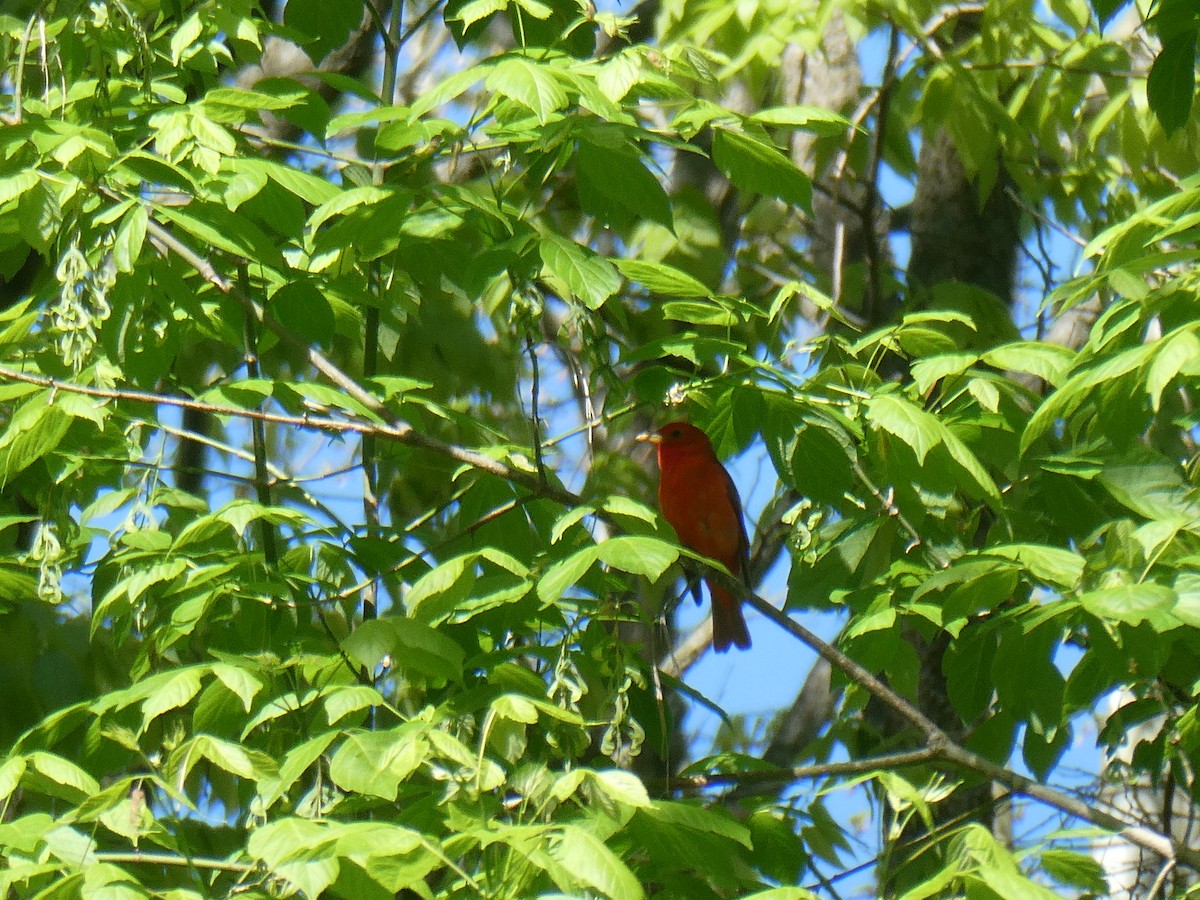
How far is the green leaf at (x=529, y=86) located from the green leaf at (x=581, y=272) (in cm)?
23

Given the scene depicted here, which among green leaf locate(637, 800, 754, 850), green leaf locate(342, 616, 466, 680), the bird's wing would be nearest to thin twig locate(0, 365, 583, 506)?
green leaf locate(342, 616, 466, 680)

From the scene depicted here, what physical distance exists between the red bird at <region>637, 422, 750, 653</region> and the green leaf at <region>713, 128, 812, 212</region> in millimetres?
2427

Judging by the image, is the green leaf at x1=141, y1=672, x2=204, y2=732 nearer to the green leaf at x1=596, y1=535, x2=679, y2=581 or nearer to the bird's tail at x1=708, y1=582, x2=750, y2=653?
the green leaf at x1=596, y1=535, x2=679, y2=581

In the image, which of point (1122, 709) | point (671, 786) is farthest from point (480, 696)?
point (1122, 709)

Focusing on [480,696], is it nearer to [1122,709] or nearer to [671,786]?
[671,786]

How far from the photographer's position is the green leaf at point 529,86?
8.54ft

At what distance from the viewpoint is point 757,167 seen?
3.01m

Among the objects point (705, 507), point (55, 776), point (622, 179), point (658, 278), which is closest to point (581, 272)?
point (622, 179)

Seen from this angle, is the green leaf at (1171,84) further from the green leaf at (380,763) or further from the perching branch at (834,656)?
the green leaf at (380,763)

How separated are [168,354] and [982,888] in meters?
2.10

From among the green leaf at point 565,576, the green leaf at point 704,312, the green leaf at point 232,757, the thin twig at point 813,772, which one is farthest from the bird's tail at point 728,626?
the green leaf at point 232,757

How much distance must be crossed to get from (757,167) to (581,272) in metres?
0.56

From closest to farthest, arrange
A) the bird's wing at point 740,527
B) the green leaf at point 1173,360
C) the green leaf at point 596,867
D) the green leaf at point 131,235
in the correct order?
1. the green leaf at point 596,867
2. the green leaf at point 1173,360
3. the green leaf at point 131,235
4. the bird's wing at point 740,527

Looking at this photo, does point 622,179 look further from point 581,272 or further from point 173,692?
point 173,692
